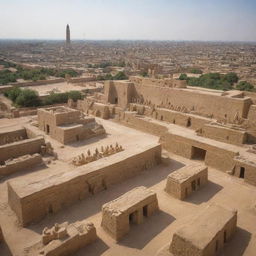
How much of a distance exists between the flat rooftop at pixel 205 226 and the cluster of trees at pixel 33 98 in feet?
88.2

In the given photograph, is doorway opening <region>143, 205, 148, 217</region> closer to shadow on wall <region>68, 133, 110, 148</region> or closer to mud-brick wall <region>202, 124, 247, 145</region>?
mud-brick wall <region>202, 124, 247, 145</region>

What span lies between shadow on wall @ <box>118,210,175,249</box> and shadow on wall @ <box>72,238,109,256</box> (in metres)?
0.65

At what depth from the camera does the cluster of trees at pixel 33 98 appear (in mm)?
32422

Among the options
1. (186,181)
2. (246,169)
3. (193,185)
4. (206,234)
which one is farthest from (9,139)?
(206,234)

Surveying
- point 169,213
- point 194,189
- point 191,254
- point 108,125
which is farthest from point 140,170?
point 108,125

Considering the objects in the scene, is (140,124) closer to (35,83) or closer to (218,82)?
(218,82)

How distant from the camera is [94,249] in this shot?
32.3ft

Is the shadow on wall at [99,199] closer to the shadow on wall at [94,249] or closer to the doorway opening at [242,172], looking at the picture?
the shadow on wall at [94,249]

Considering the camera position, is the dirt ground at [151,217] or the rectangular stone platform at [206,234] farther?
the dirt ground at [151,217]

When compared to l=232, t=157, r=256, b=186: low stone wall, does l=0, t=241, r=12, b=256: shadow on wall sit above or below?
below

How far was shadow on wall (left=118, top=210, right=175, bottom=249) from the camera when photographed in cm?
1013

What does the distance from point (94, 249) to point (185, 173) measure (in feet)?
19.5

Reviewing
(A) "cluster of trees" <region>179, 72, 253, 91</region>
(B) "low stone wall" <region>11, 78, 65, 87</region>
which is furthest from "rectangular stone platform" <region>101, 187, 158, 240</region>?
(B) "low stone wall" <region>11, 78, 65, 87</region>

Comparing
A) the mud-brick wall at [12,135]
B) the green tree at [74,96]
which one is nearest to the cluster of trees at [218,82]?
the green tree at [74,96]
